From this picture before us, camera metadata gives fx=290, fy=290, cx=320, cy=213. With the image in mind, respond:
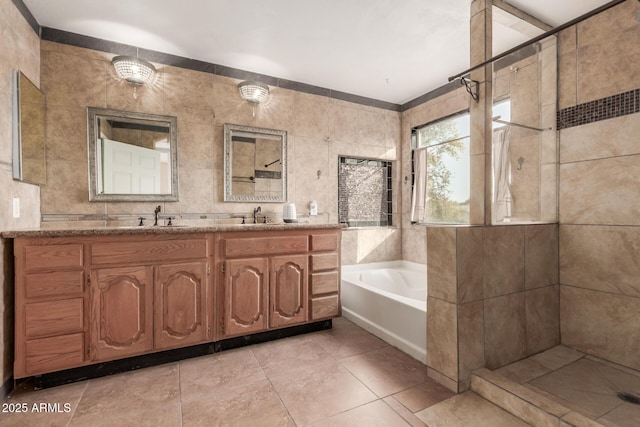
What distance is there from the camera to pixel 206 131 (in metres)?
2.76

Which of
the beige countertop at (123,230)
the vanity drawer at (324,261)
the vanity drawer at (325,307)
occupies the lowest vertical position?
the vanity drawer at (325,307)

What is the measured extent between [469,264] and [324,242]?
119cm

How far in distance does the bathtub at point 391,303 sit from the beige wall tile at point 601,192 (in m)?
1.29

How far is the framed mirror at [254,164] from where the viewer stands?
2.85 metres

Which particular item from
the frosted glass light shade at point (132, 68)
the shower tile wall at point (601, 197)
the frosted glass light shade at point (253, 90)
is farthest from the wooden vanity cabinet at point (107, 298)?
the shower tile wall at point (601, 197)

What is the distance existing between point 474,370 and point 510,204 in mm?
1375

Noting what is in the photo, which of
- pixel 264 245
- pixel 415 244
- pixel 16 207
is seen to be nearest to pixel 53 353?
pixel 16 207

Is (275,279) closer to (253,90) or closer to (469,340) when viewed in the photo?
(469,340)

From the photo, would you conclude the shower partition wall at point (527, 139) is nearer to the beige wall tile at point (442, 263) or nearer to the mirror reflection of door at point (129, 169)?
the beige wall tile at point (442, 263)

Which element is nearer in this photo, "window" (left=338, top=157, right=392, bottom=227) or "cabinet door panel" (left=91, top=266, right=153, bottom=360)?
"cabinet door panel" (left=91, top=266, right=153, bottom=360)

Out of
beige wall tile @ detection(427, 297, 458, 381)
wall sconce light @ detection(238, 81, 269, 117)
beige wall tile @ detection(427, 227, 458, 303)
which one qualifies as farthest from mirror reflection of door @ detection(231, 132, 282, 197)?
beige wall tile @ detection(427, 297, 458, 381)

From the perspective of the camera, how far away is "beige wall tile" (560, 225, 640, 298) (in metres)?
1.83

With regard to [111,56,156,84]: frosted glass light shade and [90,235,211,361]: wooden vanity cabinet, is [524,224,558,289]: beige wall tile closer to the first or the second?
[90,235,211,361]: wooden vanity cabinet

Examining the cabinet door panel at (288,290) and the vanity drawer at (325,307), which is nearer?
the cabinet door panel at (288,290)
